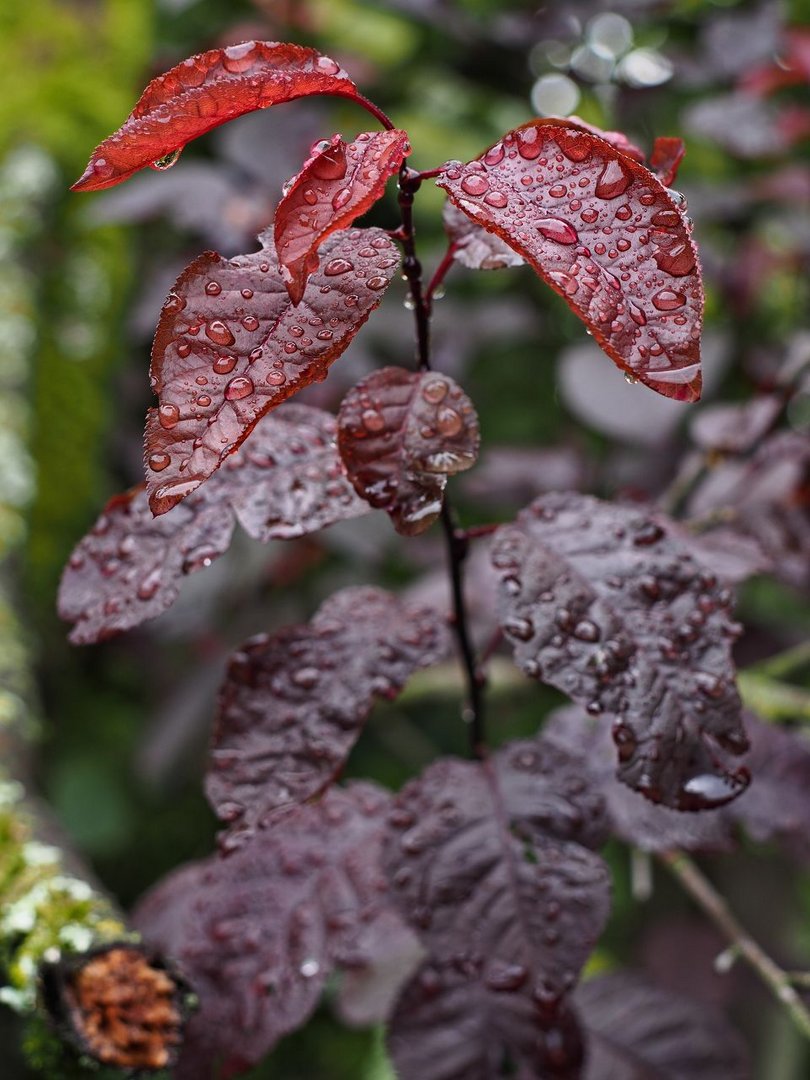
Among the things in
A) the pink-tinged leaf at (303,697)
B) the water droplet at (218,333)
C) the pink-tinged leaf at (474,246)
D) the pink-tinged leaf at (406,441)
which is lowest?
the pink-tinged leaf at (303,697)

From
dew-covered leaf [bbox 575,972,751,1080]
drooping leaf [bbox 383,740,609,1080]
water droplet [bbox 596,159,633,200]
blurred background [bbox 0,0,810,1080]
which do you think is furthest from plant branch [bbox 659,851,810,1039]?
water droplet [bbox 596,159,633,200]

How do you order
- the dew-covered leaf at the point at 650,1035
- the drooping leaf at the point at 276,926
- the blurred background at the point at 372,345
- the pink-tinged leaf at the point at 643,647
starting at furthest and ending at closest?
the blurred background at the point at 372,345 < the dew-covered leaf at the point at 650,1035 < the drooping leaf at the point at 276,926 < the pink-tinged leaf at the point at 643,647

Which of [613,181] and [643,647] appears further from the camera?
[643,647]

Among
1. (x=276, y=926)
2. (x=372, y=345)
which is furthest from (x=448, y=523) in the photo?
(x=372, y=345)

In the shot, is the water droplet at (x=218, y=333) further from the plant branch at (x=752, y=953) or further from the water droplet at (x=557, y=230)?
the plant branch at (x=752, y=953)

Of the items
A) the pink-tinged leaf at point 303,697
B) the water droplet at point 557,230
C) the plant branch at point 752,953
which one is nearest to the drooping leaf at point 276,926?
the pink-tinged leaf at point 303,697

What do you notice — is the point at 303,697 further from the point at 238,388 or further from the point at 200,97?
the point at 200,97

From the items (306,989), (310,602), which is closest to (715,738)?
(306,989)
